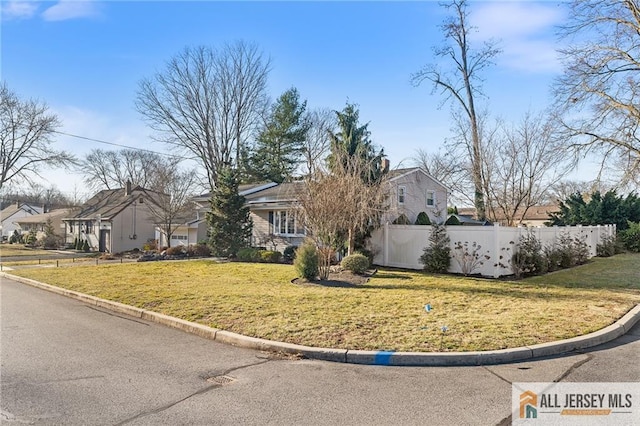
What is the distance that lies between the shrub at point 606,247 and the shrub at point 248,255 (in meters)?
17.5

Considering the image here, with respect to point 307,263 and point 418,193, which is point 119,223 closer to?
point 418,193

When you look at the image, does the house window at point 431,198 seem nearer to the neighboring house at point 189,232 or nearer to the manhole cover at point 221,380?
the neighboring house at point 189,232

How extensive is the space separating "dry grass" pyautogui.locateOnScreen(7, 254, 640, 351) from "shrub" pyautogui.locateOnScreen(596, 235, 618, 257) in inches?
298

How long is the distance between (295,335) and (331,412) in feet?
8.12

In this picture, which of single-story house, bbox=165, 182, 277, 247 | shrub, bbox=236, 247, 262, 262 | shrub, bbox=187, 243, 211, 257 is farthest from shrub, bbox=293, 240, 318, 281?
single-story house, bbox=165, 182, 277, 247

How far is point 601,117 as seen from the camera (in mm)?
18281

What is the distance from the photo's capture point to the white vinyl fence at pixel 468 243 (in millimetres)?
13172

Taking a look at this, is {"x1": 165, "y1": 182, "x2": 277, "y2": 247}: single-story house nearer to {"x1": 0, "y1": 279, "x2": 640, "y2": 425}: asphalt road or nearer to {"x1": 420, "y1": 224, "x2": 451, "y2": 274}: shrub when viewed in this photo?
{"x1": 420, "y1": 224, "x2": 451, "y2": 274}: shrub

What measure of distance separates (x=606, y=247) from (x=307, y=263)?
17.8m

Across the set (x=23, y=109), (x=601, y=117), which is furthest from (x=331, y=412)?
(x=23, y=109)

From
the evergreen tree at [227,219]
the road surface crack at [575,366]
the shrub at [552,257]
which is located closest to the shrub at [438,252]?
the shrub at [552,257]

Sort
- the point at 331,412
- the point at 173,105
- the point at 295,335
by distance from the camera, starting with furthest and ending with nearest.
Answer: the point at 173,105 < the point at 295,335 < the point at 331,412

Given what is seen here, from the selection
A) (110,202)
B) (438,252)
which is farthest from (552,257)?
(110,202)

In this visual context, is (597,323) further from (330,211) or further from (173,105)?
(173,105)
